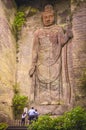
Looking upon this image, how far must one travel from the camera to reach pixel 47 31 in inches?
591

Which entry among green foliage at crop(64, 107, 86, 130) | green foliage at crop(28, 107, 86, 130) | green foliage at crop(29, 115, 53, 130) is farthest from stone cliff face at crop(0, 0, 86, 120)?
green foliage at crop(64, 107, 86, 130)

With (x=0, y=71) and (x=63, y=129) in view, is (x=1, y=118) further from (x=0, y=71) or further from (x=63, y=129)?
(x=63, y=129)

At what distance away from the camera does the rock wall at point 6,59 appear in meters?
12.8

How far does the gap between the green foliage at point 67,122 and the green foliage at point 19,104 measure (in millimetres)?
4172

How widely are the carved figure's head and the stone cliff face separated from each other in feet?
0.94

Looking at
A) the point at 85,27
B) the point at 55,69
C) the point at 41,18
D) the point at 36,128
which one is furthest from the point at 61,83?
the point at 36,128

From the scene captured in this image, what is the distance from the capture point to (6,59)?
13.8 meters

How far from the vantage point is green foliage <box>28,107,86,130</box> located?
8.66 metres

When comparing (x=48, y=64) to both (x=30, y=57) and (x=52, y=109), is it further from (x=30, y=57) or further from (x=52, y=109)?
(x=52, y=109)

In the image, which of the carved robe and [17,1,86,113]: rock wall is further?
the carved robe

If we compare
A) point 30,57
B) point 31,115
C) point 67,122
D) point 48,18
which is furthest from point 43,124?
point 48,18

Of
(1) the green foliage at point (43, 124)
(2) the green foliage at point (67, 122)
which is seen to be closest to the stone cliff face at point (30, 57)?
(1) the green foliage at point (43, 124)

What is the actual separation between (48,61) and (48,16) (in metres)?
2.26

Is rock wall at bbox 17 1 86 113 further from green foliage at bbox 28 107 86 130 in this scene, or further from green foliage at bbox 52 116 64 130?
green foliage at bbox 28 107 86 130
